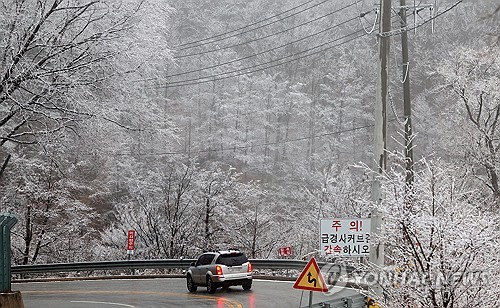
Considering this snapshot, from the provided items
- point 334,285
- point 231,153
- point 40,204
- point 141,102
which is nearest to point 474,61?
point 334,285

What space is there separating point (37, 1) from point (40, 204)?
958 inches

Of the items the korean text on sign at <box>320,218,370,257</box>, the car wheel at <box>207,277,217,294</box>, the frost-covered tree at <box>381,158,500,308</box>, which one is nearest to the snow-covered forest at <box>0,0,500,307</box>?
the frost-covered tree at <box>381,158,500,308</box>

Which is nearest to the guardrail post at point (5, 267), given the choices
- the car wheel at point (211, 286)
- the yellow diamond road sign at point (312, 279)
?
the yellow diamond road sign at point (312, 279)

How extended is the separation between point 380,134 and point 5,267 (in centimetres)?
930

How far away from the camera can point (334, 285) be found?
2395 centimetres

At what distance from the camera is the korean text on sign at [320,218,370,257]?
493 inches

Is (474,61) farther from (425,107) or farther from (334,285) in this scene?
(425,107)

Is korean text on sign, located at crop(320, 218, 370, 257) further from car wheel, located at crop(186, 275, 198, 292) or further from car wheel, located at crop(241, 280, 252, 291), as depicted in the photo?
car wheel, located at crop(186, 275, 198, 292)

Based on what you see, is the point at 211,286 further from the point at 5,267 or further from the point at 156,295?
the point at 5,267

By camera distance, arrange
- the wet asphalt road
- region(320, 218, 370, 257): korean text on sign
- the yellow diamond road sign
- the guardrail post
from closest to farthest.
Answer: region(320, 218, 370, 257): korean text on sign < the yellow diamond road sign < the guardrail post < the wet asphalt road

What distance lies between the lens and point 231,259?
2448cm

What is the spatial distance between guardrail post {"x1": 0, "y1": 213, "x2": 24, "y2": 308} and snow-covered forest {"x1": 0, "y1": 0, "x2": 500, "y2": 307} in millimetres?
3382

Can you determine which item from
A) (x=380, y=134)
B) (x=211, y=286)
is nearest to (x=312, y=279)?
(x=380, y=134)

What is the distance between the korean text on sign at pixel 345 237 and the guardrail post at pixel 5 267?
25.1 ft
